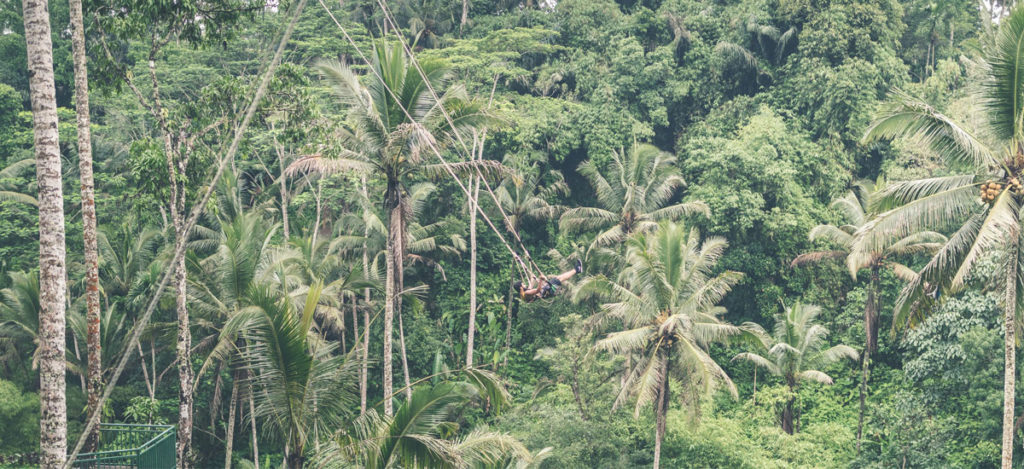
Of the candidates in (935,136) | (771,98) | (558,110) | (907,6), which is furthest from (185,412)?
(907,6)

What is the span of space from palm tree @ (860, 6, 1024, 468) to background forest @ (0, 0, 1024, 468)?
70 mm

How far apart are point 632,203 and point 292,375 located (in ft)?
48.6

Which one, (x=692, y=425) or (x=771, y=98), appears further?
(x=771, y=98)

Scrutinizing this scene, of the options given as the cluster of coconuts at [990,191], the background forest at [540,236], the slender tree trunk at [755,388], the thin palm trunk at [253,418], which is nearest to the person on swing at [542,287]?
the background forest at [540,236]

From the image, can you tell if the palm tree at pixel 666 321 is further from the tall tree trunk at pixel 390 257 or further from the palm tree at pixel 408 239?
the palm tree at pixel 408 239

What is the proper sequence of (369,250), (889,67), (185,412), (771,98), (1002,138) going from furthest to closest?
1. (771,98)
2. (889,67)
3. (369,250)
4. (185,412)
5. (1002,138)

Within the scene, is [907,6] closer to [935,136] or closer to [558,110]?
[558,110]

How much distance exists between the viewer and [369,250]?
22469 mm

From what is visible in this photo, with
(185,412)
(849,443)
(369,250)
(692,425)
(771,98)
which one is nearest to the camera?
(185,412)

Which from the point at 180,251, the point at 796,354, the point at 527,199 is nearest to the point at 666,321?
the point at 796,354

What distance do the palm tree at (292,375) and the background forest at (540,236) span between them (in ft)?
0.12

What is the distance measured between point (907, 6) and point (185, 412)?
2729 cm

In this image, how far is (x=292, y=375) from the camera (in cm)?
861

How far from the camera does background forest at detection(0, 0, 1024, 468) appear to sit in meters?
11.9
